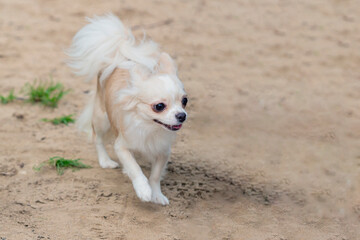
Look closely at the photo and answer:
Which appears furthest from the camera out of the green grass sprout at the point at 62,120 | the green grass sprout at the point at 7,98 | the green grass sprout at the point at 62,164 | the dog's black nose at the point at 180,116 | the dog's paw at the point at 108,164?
the green grass sprout at the point at 7,98

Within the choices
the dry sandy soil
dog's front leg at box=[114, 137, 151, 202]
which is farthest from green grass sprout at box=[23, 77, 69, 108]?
dog's front leg at box=[114, 137, 151, 202]

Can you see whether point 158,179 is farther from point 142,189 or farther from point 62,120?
point 62,120

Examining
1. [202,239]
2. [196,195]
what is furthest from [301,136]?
[202,239]

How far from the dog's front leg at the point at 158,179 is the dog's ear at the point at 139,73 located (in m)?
0.60

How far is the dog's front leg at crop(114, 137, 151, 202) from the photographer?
134 inches

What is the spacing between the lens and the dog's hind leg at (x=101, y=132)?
13.3ft

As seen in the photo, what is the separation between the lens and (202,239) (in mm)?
3340

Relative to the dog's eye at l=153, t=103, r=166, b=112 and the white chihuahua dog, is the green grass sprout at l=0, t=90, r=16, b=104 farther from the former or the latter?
the dog's eye at l=153, t=103, r=166, b=112

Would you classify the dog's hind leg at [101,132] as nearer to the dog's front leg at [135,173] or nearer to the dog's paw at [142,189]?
the dog's front leg at [135,173]

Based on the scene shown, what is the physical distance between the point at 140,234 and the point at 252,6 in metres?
5.21

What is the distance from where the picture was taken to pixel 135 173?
11.5 ft

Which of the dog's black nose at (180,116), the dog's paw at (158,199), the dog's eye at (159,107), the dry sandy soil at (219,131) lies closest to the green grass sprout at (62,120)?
the dry sandy soil at (219,131)

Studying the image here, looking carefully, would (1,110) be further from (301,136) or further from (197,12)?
(197,12)

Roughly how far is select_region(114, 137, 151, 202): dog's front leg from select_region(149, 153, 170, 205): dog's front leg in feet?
0.72
